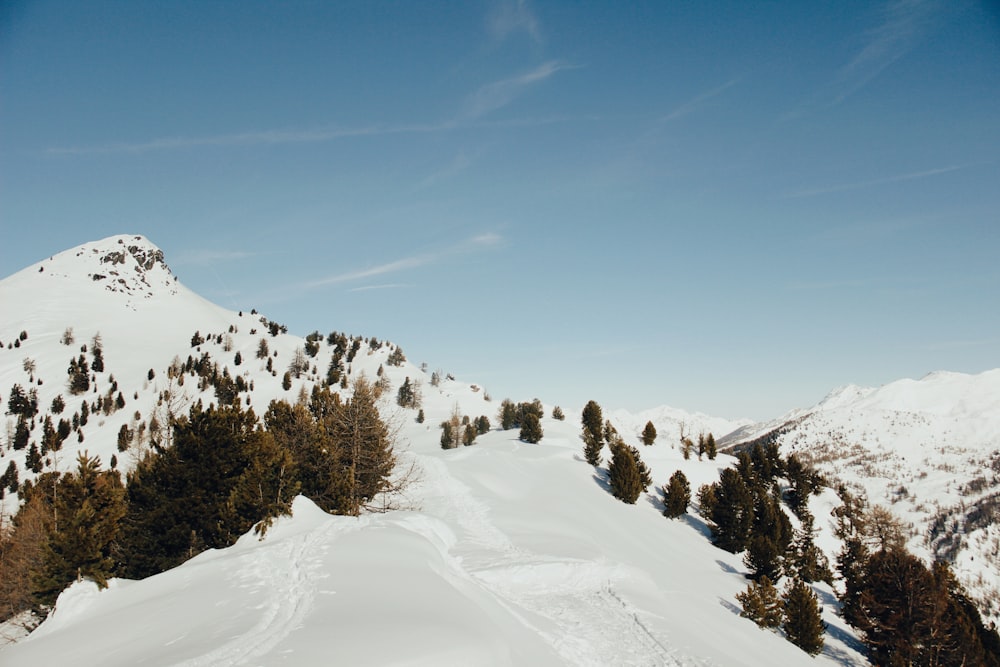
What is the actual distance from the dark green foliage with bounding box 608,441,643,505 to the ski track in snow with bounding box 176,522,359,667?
3294 cm

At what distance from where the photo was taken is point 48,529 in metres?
16.3

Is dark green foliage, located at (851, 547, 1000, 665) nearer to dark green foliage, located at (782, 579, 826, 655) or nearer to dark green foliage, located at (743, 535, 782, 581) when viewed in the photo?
dark green foliage, located at (782, 579, 826, 655)

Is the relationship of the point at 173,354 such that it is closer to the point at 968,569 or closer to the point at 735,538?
the point at 735,538

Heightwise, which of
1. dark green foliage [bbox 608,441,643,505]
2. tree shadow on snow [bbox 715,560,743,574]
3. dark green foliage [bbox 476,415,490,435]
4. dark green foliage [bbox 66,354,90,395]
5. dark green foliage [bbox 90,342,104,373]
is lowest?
tree shadow on snow [bbox 715,560,743,574]

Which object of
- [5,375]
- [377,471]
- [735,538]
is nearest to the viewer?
[377,471]

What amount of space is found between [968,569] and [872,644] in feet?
525

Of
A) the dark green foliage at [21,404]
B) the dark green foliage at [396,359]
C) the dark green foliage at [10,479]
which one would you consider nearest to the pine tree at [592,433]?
the dark green foliage at [396,359]

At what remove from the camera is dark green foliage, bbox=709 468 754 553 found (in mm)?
42281

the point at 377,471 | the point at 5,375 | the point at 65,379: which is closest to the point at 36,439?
the point at 65,379

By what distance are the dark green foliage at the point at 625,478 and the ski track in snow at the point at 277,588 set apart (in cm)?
3294

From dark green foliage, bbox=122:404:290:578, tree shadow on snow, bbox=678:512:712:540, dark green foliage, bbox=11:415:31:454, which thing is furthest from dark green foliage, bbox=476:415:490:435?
dark green foliage, bbox=11:415:31:454

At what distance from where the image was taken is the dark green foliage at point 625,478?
45688mm

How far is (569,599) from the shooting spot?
18.5 metres

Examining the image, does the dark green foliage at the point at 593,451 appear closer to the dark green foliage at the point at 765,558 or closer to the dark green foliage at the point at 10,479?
the dark green foliage at the point at 765,558
